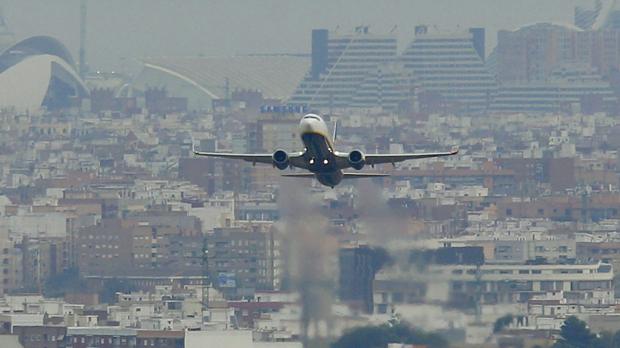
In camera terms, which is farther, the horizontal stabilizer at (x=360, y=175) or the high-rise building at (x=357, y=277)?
the high-rise building at (x=357, y=277)

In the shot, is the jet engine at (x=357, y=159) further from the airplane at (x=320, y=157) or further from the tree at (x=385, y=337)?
the tree at (x=385, y=337)

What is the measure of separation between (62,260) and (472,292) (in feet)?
110

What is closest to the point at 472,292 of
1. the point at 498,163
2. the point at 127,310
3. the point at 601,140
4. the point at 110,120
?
the point at 127,310

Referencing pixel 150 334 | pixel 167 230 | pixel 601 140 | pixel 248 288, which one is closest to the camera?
pixel 150 334

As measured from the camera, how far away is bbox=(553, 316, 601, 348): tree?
66.6 metres

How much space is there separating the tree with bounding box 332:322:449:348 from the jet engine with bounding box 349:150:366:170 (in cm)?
1631

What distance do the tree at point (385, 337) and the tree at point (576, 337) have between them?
3.84 m

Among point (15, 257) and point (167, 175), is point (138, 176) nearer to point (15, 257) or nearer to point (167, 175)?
point (167, 175)

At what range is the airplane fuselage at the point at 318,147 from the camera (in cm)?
4469

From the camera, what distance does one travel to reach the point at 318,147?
45000mm

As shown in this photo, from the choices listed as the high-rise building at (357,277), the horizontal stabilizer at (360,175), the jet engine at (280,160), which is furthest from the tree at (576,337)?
the jet engine at (280,160)

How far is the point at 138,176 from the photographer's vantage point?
474 ft

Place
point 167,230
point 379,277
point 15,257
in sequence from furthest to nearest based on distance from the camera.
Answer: point 167,230 < point 15,257 < point 379,277

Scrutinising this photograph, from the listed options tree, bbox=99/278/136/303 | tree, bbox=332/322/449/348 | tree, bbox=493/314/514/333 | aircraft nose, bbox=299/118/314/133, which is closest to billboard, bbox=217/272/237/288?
tree, bbox=99/278/136/303
